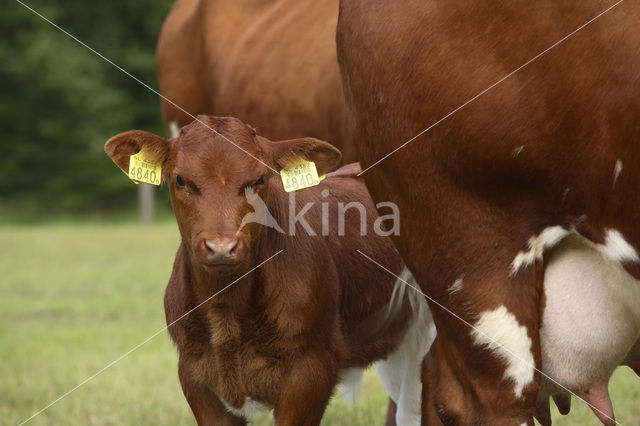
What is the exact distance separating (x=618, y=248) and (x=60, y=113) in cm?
2321

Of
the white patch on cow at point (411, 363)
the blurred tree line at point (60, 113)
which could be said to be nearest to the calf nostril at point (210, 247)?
the white patch on cow at point (411, 363)

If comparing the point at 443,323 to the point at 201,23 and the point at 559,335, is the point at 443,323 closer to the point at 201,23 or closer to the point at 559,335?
the point at 559,335

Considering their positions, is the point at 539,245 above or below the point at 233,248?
above

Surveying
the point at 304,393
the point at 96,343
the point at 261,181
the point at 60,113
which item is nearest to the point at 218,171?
the point at 261,181

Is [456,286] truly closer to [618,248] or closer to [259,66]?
[618,248]

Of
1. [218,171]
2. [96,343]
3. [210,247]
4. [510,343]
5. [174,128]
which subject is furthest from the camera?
[96,343]

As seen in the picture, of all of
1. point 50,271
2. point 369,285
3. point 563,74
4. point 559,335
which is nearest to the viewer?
point 563,74

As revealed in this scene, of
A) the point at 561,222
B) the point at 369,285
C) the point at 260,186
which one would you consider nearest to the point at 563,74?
the point at 561,222

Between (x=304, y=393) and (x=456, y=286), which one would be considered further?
(x=304, y=393)

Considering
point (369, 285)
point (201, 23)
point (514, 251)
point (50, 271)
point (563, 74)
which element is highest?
point (563, 74)

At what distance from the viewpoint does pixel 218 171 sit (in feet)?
10.4

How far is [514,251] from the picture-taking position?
2.18 metres

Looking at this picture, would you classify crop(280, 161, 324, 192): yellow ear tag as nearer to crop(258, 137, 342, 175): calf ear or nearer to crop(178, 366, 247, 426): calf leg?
crop(258, 137, 342, 175): calf ear

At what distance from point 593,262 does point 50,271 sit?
36.7 ft
